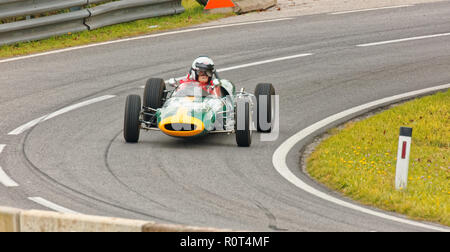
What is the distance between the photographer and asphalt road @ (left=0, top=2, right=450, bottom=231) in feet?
34.8

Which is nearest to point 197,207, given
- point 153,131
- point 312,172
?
point 312,172

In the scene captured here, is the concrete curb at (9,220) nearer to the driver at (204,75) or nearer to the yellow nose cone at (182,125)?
the yellow nose cone at (182,125)

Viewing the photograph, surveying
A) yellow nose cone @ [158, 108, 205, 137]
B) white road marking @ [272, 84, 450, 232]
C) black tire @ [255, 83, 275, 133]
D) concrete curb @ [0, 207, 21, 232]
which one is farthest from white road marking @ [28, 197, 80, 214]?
black tire @ [255, 83, 275, 133]

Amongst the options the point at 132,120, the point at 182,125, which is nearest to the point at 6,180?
the point at 132,120

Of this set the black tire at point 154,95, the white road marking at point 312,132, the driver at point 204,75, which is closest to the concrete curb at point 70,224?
the white road marking at point 312,132

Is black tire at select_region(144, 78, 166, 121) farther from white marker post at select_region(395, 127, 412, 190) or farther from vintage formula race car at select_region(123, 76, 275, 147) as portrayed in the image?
white marker post at select_region(395, 127, 412, 190)

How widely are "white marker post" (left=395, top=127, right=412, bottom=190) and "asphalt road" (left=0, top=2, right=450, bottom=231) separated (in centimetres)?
88

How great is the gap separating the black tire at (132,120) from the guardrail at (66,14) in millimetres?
7232

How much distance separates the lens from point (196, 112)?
13.6 metres

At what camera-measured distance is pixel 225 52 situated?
2034 cm

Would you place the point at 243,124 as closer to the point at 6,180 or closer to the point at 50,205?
the point at 6,180

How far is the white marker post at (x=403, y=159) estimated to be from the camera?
37.4 feet
